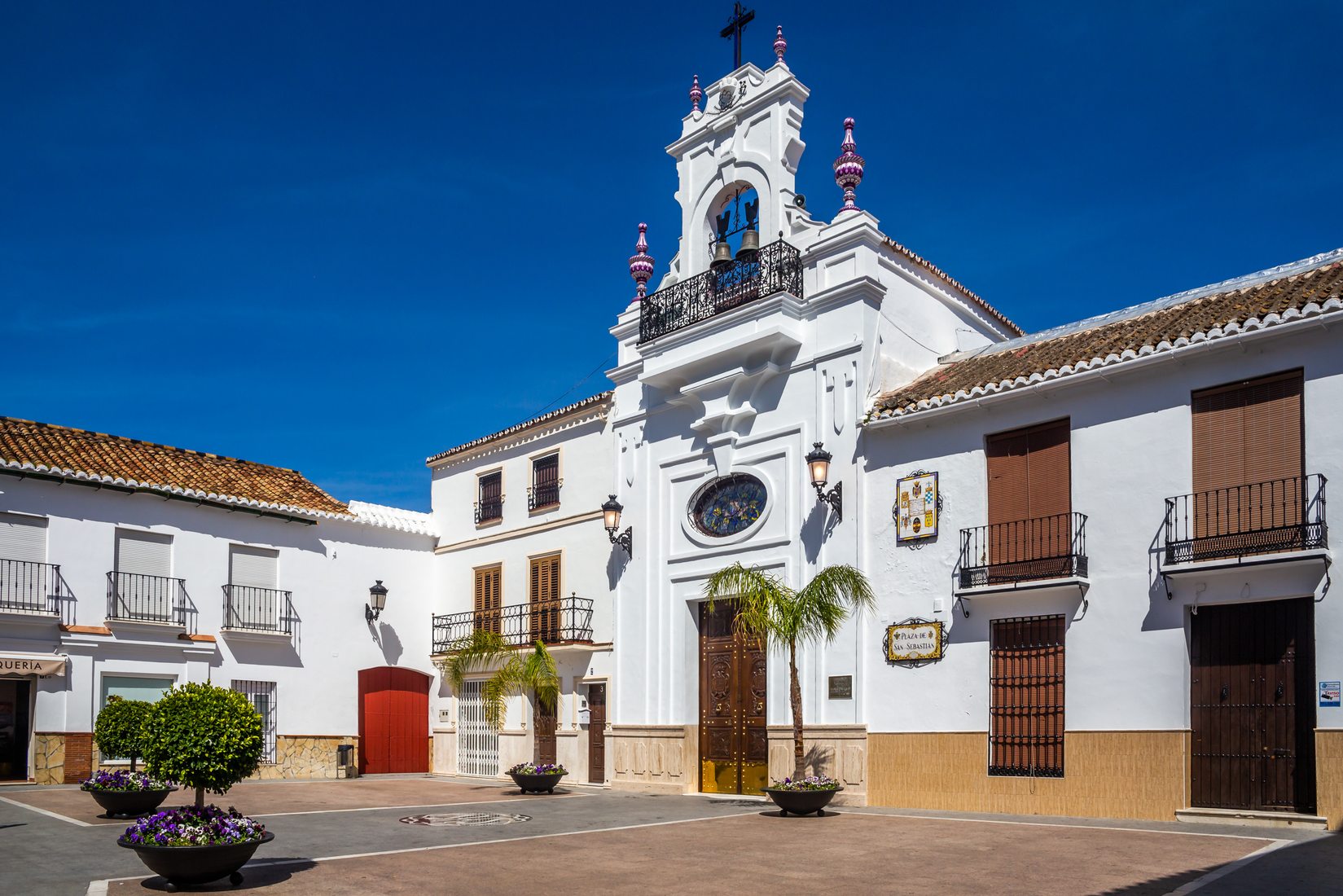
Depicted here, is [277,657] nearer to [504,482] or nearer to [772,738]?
[504,482]

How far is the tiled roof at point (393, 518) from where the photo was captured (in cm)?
2681

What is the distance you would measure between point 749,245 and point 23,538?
14.2 metres

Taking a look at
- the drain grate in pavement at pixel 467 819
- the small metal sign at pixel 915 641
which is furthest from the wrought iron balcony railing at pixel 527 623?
the small metal sign at pixel 915 641

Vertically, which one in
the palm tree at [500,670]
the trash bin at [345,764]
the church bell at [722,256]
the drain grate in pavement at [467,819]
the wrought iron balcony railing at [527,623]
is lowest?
the trash bin at [345,764]

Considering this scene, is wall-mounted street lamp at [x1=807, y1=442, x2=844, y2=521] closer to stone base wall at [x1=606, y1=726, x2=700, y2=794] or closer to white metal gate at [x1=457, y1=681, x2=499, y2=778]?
stone base wall at [x1=606, y1=726, x2=700, y2=794]

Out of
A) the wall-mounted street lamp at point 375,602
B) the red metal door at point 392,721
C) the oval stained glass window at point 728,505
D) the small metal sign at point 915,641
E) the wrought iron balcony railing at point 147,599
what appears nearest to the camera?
the small metal sign at point 915,641

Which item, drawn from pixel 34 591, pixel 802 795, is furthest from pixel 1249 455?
pixel 34 591

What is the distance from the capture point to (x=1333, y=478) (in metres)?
13.4

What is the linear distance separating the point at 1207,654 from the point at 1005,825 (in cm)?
325

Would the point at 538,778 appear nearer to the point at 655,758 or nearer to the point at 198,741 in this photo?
the point at 655,758

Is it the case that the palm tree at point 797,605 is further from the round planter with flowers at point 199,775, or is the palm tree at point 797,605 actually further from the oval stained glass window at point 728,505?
the round planter with flowers at point 199,775

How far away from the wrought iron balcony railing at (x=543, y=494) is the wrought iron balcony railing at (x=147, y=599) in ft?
23.4

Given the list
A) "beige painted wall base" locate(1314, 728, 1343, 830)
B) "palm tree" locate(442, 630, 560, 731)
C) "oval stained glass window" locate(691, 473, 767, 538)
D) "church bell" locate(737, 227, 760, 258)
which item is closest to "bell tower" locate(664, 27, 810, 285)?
"church bell" locate(737, 227, 760, 258)

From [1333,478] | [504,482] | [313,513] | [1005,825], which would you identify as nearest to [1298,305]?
[1333,478]
